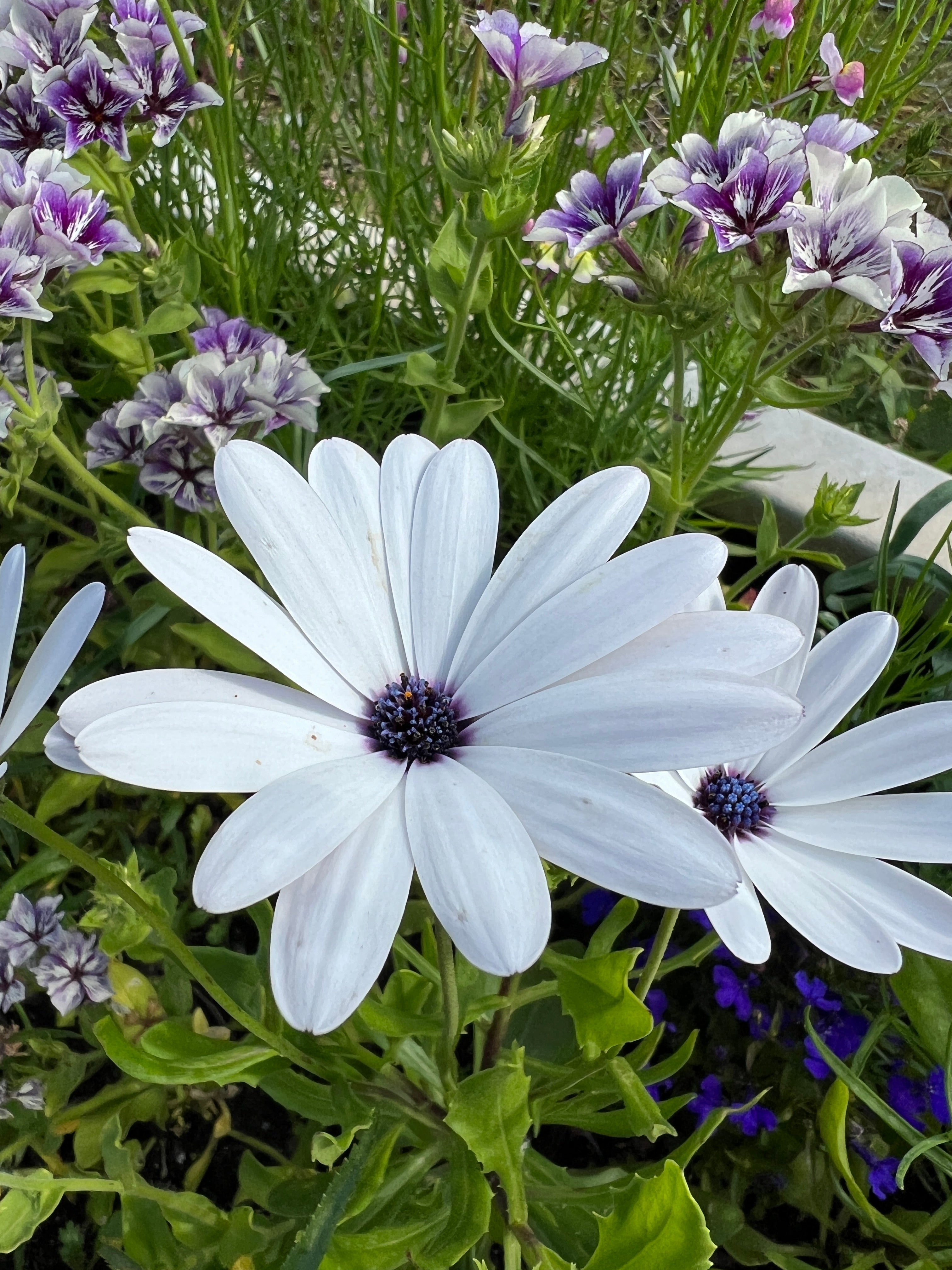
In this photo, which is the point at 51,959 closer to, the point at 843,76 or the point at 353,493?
the point at 353,493

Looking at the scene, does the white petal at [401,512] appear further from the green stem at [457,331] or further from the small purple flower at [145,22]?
the small purple flower at [145,22]

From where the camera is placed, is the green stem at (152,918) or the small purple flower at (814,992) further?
the small purple flower at (814,992)

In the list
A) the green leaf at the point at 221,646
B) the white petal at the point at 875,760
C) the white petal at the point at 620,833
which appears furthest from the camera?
the green leaf at the point at 221,646

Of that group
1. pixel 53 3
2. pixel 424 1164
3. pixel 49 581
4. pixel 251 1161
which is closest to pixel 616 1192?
pixel 424 1164

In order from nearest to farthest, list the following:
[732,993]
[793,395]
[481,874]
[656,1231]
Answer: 1. [481,874]
2. [656,1231]
3. [793,395]
4. [732,993]

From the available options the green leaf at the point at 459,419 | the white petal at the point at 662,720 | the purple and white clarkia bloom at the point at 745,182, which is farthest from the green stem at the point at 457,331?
the white petal at the point at 662,720

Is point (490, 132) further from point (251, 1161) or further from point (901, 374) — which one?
point (901, 374)

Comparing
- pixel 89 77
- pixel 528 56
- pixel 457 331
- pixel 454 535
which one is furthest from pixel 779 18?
pixel 454 535

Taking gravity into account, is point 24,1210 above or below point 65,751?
below
